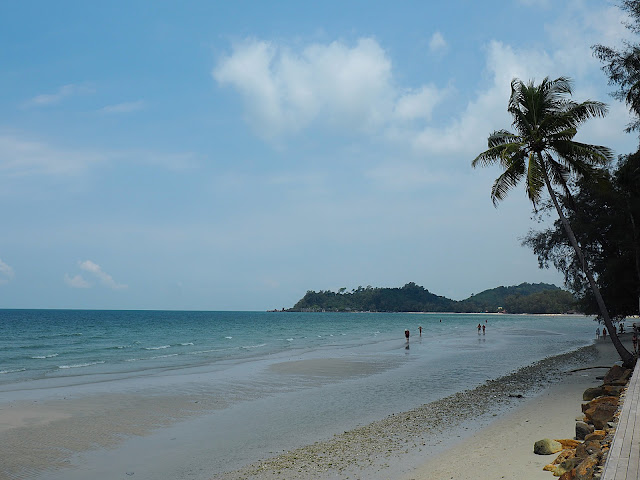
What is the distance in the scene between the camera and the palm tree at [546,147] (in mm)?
18047

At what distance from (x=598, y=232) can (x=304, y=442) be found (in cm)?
1773

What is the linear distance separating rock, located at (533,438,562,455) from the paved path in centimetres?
145

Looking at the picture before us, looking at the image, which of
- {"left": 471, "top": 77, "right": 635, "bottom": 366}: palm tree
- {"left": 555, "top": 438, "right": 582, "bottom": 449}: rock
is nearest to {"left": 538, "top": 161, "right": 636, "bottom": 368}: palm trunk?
{"left": 471, "top": 77, "right": 635, "bottom": 366}: palm tree

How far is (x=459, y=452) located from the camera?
9914 mm

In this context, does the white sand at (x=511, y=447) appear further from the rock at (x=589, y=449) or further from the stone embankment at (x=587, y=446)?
the rock at (x=589, y=449)

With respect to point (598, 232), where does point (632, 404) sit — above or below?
below

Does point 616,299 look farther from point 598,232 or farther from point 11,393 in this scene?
point 11,393

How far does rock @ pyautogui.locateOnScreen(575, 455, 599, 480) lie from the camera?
19.3ft

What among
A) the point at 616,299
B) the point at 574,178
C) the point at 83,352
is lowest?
the point at 83,352

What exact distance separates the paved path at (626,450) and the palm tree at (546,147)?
36.2 feet

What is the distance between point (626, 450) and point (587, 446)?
1634 mm

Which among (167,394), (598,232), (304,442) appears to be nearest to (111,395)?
(167,394)

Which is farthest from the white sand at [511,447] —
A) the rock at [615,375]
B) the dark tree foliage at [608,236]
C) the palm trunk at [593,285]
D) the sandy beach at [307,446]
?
the dark tree foliage at [608,236]

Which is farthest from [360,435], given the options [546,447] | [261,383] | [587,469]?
[261,383]
